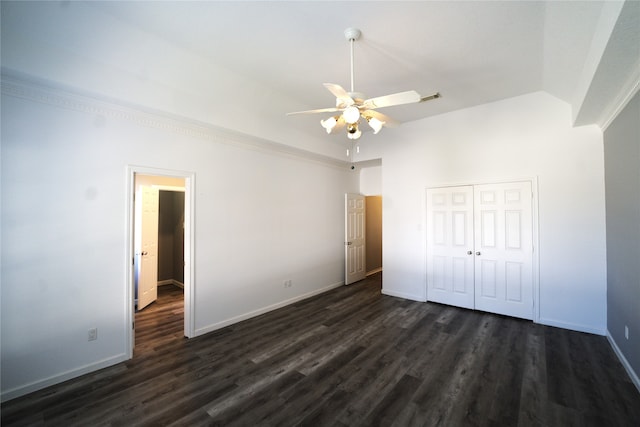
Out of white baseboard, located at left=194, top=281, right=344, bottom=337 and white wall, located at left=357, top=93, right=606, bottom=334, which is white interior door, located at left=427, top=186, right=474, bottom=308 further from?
white baseboard, located at left=194, top=281, right=344, bottom=337

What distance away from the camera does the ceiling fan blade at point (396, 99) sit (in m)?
2.13

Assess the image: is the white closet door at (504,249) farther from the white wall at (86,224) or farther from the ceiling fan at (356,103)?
the white wall at (86,224)

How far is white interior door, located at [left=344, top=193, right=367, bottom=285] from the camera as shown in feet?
20.1

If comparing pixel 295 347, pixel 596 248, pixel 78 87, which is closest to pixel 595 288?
pixel 596 248

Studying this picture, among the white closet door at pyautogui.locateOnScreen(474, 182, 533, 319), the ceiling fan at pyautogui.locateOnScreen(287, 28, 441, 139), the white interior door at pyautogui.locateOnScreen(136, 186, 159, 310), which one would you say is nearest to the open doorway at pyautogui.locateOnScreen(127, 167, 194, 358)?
the white interior door at pyautogui.locateOnScreen(136, 186, 159, 310)

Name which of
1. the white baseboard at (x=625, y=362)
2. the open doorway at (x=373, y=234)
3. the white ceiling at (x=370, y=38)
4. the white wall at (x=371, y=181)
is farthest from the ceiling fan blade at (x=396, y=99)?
the open doorway at (x=373, y=234)

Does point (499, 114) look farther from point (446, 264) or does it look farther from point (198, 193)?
point (198, 193)

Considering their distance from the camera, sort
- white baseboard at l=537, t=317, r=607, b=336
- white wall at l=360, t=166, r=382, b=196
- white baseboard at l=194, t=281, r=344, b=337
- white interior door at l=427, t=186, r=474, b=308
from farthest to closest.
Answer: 1. white wall at l=360, t=166, r=382, b=196
2. white interior door at l=427, t=186, r=474, b=308
3. white baseboard at l=194, t=281, r=344, b=337
4. white baseboard at l=537, t=317, r=607, b=336

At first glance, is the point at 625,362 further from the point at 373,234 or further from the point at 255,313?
the point at 373,234

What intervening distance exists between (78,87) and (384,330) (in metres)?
4.45

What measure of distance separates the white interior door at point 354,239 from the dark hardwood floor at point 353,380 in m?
2.34

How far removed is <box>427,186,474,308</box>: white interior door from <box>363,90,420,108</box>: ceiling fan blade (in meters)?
2.95

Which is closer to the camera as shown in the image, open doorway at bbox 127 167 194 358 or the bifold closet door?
open doorway at bbox 127 167 194 358

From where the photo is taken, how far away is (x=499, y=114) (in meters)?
4.20
